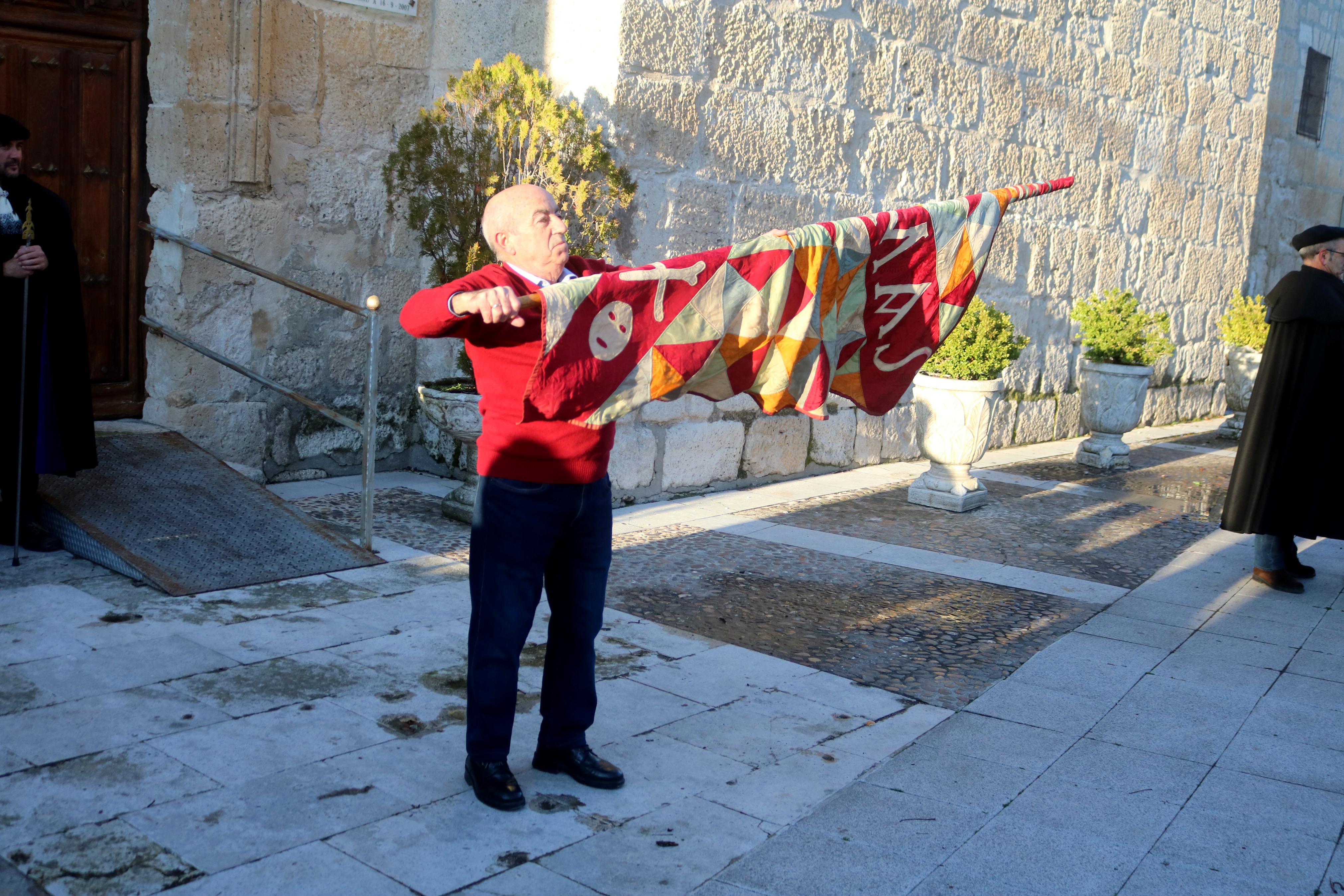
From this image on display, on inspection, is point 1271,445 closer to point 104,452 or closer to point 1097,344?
point 1097,344

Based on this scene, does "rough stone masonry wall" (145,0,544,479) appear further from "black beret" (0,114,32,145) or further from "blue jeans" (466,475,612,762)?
"blue jeans" (466,475,612,762)

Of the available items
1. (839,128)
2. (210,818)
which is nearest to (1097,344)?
(839,128)

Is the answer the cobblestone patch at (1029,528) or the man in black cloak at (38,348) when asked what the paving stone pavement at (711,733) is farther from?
the man in black cloak at (38,348)

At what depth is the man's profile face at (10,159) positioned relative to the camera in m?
4.51

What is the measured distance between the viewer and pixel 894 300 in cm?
359

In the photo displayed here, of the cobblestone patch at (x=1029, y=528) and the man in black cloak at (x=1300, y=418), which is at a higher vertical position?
the man in black cloak at (x=1300, y=418)

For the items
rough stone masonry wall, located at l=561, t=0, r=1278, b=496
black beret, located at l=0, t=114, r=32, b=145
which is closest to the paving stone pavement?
black beret, located at l=0, t=114, r=32, b=145

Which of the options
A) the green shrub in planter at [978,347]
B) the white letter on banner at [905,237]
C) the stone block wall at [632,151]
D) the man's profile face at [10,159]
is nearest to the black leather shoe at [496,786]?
the white letter on banner at [905,237]

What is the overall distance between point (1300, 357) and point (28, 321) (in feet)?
17.9

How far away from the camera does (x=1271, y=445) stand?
18.1 feet

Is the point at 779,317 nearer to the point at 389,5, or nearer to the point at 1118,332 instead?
the point at 389,5

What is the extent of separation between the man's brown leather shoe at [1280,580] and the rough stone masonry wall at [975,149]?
9.31 ft

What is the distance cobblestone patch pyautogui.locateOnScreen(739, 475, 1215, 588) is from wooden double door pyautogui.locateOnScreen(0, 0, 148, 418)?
3271mm

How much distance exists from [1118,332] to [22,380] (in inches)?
279
